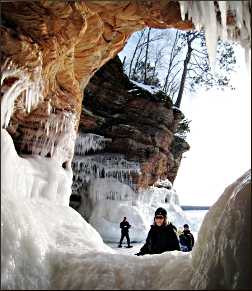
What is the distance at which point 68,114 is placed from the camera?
6.53 meters

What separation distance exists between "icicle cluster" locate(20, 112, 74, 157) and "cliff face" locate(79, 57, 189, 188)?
6.45m

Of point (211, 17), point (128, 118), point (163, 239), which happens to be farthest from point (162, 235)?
point (128, 118)

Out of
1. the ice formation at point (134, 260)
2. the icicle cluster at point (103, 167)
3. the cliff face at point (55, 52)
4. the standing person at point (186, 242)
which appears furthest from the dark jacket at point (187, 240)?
the icicle cluster at point (103, 167)

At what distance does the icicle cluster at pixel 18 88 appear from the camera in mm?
4344

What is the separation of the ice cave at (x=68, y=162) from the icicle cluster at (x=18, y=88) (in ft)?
0.04

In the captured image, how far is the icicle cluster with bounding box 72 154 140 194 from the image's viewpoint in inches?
546

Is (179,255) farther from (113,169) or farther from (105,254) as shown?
(113,169)

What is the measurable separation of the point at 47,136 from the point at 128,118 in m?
7.71

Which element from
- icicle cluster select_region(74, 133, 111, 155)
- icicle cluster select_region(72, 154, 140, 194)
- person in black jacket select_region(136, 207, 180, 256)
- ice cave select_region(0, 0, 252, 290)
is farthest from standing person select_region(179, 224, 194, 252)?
icicle cluster select_region(72, 154, 140, 194)

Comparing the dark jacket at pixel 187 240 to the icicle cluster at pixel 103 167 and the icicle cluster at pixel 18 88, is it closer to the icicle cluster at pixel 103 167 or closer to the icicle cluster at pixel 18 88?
the icicle cluster at pixel 18 88

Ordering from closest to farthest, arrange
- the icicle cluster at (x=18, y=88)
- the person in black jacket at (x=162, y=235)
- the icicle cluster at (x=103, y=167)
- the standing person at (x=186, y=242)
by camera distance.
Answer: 1. the icicle cluster at (x=18, y=88)
2. the person in black jacket at (x=162, y=235)
3. the standing person at (x=186, y=242)
4. the icicle cluster at (x=103, y=167)

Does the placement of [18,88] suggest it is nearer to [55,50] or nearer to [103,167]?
[55,50]

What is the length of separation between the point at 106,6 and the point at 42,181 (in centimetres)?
236

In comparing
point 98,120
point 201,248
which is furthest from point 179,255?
point 98,120
